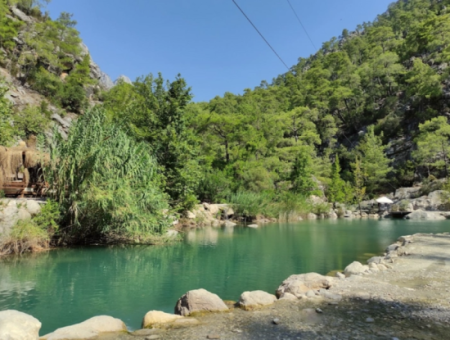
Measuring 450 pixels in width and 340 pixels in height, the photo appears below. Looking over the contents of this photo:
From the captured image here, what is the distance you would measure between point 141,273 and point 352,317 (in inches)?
202

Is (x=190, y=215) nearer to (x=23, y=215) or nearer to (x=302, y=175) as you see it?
(x=23, y=215)

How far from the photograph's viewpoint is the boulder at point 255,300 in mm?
3924

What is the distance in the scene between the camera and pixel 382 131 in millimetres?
39406

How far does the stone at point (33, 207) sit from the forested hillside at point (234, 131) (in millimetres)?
618

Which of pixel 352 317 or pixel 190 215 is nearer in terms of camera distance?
pixel 352 317

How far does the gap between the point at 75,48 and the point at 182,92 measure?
1238 inches

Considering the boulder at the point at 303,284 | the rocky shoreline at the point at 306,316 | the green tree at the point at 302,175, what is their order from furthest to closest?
the green tree at the point at 302,175 → the boulder at the point at 303,284 → the rocky shoreline at the point at 306,316

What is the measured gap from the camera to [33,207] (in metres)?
9.05

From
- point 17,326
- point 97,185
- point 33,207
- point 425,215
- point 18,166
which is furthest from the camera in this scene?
point 425,215

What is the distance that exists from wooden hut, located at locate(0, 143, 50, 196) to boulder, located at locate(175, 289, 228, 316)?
7.81 m

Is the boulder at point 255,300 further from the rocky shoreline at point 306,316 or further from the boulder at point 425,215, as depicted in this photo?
the boulder at point 425,215

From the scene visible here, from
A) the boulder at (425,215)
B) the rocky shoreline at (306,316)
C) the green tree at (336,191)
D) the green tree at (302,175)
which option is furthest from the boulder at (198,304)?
the green tree at (336,191)

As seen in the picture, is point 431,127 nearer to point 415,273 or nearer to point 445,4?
point 415,273

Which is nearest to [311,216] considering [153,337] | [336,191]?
[336,191]
